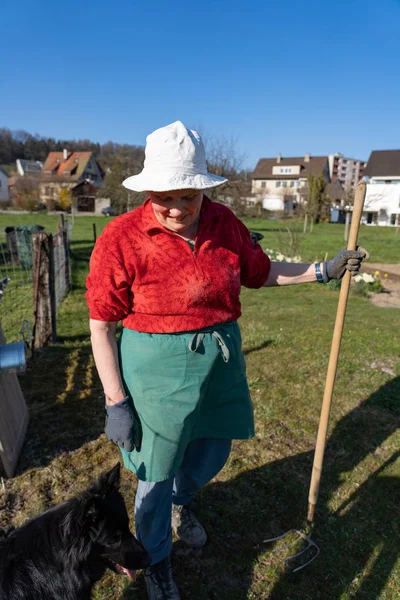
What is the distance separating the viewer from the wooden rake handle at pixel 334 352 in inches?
89.4

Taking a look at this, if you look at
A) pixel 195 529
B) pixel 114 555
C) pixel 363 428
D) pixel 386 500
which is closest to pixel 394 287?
pixel 363 428

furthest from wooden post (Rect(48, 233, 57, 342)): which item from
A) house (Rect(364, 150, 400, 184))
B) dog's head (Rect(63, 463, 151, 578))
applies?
house (Rect(364, 150, 400, 184))

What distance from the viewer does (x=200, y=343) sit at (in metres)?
1.90

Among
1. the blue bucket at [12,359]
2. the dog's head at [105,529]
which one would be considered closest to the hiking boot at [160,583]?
the dog's head at [105,529]

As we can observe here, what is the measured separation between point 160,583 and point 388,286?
11902 millimetres

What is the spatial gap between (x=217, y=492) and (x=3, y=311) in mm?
6463

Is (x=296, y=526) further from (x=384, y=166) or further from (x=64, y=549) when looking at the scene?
(x=384, y=166)

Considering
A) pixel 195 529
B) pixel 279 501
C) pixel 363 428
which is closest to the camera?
pixel 195 529

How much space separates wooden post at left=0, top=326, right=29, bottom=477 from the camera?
298 cm

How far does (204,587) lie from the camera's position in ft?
7.66

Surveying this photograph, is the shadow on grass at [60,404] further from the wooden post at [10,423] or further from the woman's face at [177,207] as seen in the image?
the woman's face at [177,207]

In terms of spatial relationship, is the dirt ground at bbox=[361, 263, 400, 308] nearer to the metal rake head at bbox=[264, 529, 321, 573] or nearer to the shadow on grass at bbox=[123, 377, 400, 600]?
the shadow on grass at bbox=[123, 377, 400, 600]

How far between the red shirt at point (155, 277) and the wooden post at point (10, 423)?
159 centimetres

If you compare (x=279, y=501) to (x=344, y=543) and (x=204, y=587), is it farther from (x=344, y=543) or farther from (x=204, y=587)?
(x=204, y=587)
